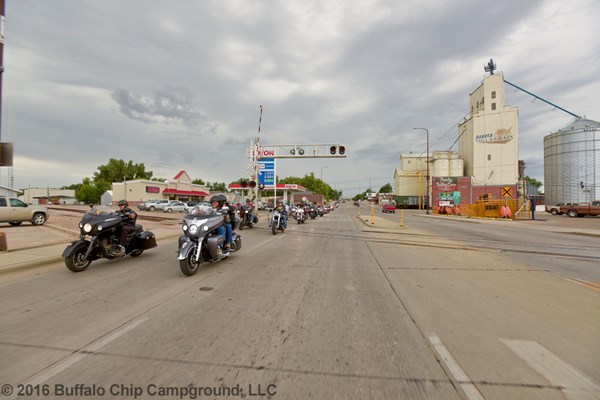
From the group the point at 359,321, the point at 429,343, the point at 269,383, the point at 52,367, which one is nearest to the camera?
the point at 269,383

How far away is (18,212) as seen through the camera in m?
16.5

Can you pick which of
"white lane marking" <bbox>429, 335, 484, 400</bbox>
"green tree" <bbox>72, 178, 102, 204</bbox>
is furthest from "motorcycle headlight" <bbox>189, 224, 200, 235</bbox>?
"green tree" <bbox>72, 178, 102, 204</bbox>

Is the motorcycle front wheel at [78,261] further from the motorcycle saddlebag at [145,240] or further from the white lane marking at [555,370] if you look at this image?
the white lane marking at [555,370]

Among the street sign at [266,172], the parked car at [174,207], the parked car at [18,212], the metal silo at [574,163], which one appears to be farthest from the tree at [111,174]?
the metal silo at [574,163]

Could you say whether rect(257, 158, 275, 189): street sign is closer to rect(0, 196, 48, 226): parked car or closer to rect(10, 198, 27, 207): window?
rect(0, 196, 48, 226): parked car

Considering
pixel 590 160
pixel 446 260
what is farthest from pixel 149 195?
pixel 590 160

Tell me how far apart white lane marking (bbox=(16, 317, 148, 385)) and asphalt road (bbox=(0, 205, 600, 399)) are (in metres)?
0.02

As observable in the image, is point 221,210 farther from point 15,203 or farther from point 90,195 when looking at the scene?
point 90,195

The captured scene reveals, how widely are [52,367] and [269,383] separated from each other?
6.59 feet

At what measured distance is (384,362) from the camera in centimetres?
295

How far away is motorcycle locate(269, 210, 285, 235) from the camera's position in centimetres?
1459

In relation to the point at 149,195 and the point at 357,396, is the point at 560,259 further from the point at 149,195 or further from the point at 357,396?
the point at 149,195

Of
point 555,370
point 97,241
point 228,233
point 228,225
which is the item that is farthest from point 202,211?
point 555,370

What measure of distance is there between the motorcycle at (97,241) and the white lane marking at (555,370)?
301 inches
